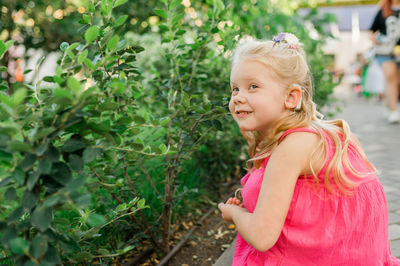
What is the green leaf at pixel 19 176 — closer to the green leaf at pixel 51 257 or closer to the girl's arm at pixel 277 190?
the green leaf at pixel 51 257

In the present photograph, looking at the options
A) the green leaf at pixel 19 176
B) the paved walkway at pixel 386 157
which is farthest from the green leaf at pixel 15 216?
the paved walkway at pixel 386 157

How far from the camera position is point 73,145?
1.09 meters

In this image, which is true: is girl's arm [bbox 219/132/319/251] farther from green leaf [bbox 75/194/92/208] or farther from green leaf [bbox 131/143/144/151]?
green leaf [bbox 75/194/92/208]

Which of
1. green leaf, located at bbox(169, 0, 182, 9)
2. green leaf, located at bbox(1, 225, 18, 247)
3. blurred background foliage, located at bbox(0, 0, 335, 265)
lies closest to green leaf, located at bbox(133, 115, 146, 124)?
blurred background foliage, located at bbox(0, 0, 335, 265)

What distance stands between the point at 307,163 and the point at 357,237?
0.41 meters

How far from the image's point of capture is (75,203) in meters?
0.99

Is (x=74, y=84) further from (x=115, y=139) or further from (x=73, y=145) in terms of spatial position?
(x=115, y=139)

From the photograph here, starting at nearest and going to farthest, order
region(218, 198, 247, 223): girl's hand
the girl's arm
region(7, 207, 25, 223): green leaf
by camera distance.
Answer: region(7, 207, 25, 223): green leaf, the girl's arm, region(218, 198, 247, 223): girl's hand

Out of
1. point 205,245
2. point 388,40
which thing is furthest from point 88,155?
point 388,40

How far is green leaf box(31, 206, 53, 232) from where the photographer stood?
984mm

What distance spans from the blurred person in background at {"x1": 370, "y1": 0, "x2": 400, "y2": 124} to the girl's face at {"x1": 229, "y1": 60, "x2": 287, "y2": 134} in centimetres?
575

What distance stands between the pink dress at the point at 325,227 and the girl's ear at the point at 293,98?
123mm

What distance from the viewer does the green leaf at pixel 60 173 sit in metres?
1.03

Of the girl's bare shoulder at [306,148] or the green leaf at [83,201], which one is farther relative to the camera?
the girl's bare shoulder at [306,148]
